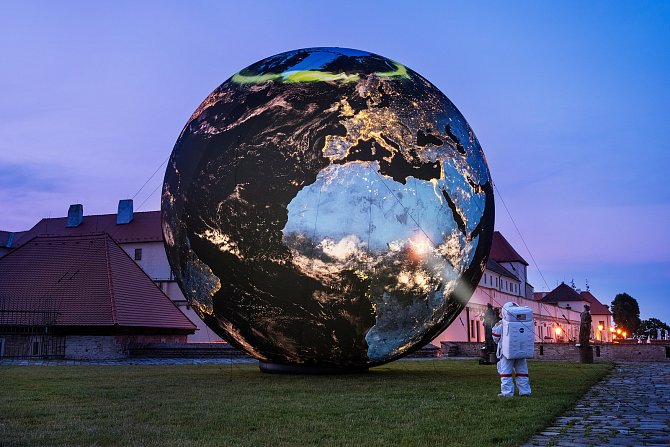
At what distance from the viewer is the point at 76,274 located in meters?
24.5

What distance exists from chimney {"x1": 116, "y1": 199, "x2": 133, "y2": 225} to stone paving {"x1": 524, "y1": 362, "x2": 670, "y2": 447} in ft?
151

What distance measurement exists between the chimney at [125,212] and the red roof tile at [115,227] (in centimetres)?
29

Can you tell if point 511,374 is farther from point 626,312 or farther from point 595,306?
point 626,312

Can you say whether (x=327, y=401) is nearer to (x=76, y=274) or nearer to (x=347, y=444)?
(x=347, y=444)

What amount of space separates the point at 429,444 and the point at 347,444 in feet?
→ 2.22

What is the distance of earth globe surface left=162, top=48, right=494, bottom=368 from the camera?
10203 mm

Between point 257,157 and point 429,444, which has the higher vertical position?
point 257,157

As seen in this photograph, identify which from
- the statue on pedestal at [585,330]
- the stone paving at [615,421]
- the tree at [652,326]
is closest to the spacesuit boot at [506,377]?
the stone paving at [615,421]

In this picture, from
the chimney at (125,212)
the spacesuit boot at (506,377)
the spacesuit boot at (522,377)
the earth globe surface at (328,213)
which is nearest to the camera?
the spacesuit boot at (506,377)

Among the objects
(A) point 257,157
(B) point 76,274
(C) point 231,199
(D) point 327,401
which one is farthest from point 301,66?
(B) point 76,274

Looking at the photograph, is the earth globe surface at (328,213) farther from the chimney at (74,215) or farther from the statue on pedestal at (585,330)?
the chimney at (74,215)

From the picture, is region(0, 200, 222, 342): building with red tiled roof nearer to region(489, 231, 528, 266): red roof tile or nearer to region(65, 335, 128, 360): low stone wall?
region(65, 335, 128, 360): low stone wall

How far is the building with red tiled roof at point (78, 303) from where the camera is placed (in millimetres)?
22438

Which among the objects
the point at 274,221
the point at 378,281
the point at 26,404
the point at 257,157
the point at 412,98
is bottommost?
the point at 26,404
